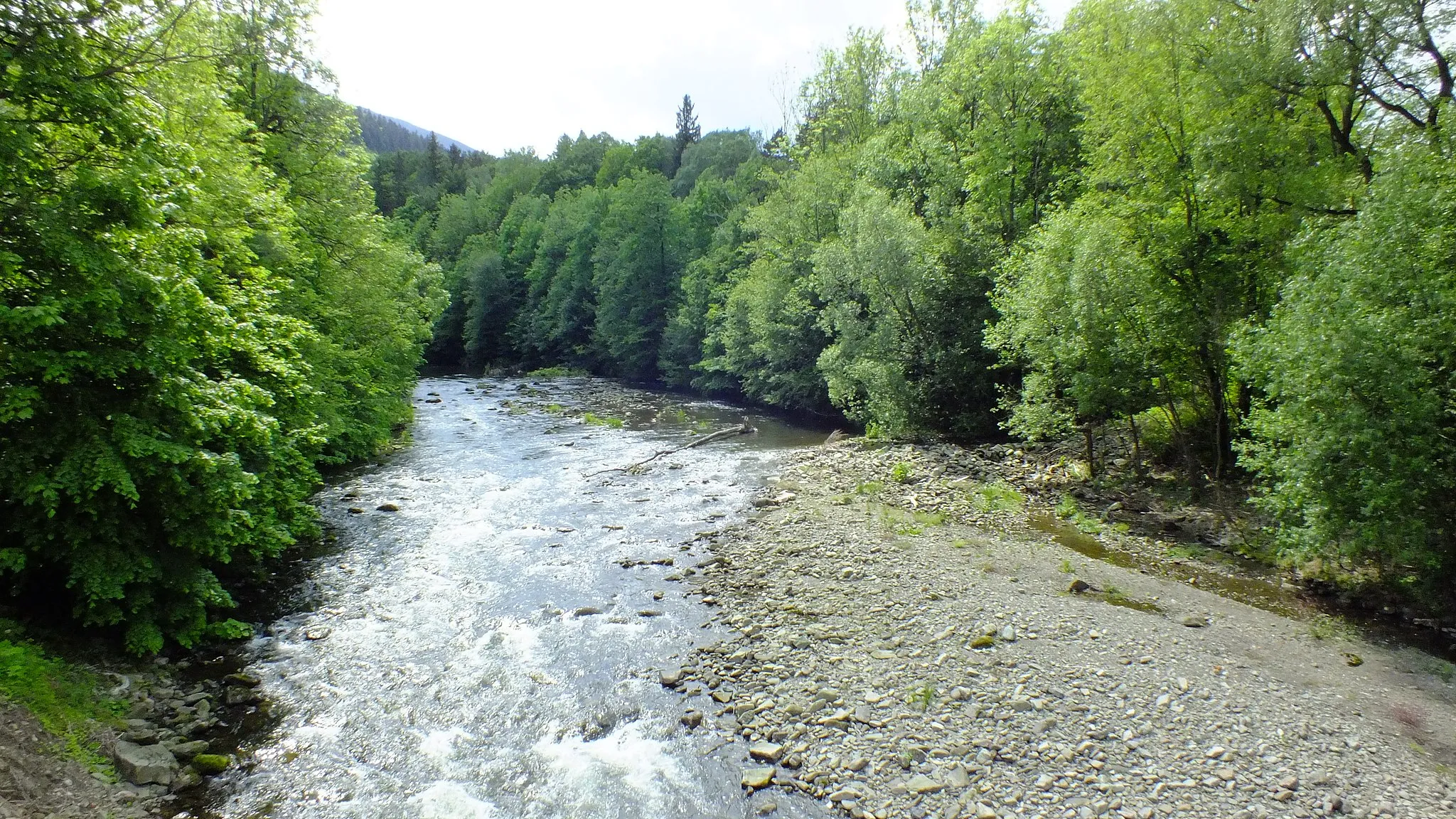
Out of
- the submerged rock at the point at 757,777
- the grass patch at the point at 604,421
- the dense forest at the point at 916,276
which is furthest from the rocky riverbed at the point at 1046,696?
the grass patch at the point at 604,421

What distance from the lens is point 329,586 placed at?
14.0m

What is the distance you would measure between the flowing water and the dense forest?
200 cm

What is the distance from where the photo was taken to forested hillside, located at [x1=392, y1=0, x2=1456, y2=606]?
11414 mm

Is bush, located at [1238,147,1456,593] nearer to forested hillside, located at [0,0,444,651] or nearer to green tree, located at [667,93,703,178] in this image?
forested hillside, located at [0,0,444,651]

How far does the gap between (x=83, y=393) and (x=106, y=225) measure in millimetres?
2137

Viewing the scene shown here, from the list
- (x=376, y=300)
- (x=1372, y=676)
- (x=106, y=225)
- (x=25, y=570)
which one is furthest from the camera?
(x=376, y=300)

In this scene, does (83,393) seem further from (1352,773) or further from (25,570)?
(1352,773)

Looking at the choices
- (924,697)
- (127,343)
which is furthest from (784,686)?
(127,343)

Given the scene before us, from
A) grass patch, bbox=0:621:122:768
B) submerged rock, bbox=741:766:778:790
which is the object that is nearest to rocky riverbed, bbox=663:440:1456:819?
submerged rock, bbox=741:766:778:790

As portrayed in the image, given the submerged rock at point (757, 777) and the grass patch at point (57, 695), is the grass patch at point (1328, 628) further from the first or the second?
the grass patch at point (57, 695)

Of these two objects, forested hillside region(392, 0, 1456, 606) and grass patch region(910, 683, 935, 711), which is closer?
grass patch region(910, 683, 935, 711)

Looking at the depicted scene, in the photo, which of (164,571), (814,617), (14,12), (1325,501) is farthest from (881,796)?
(14,12)

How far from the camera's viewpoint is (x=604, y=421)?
35.7 m

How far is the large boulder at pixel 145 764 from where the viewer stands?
26.2 feet
